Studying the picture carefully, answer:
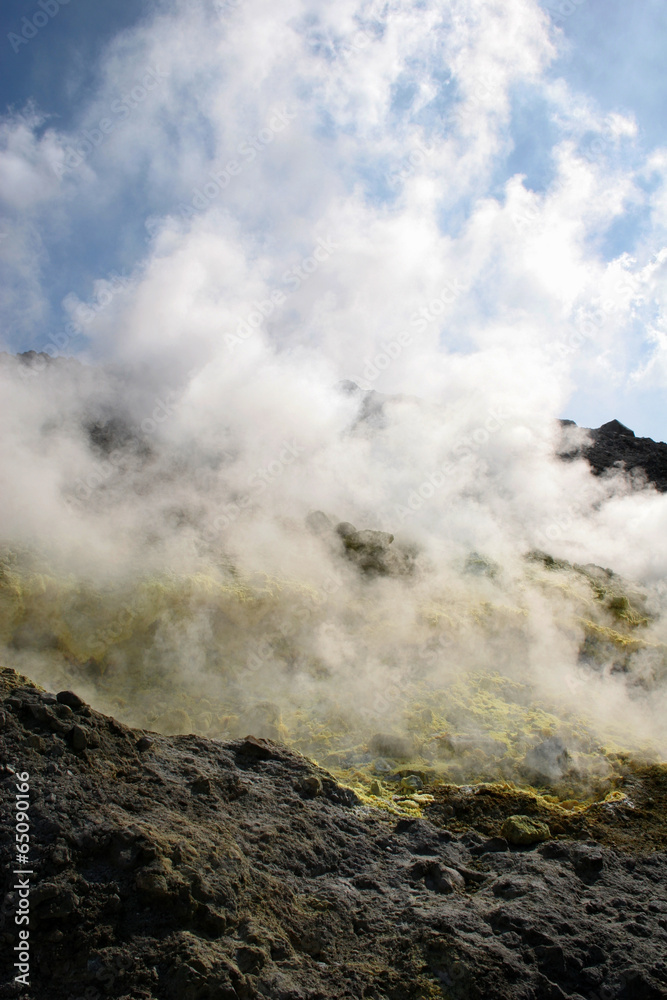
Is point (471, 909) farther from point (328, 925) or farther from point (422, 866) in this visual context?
point (328, 925)

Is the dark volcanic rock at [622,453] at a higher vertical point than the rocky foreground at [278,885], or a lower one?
higher

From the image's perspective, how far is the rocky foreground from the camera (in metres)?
2.98

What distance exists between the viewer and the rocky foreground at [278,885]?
298 centimetres

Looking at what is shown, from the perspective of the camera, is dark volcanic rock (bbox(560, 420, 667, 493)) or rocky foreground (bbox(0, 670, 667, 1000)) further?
dark volcanic rock (bbox(560, 420, 667, 493))

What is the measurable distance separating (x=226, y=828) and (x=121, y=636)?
3900mm

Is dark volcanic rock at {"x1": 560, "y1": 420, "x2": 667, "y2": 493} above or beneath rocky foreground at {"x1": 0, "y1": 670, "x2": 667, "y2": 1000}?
above

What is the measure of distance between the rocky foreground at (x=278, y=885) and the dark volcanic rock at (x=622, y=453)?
16497 mm

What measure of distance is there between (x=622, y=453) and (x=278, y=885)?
20461 mm

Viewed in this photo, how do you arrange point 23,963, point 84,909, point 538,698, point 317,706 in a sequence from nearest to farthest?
point 23,963 < point 84,909 < point 317,706 < point 538,698

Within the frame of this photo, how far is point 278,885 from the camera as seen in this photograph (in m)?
3.68

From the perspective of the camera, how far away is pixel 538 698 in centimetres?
844

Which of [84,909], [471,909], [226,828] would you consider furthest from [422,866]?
[84,909]

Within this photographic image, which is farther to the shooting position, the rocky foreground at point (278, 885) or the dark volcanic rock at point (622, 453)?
the dark volcanic rock at point (622, 453)

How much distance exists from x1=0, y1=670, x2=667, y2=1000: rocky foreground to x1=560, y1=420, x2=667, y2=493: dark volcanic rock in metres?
16.5
